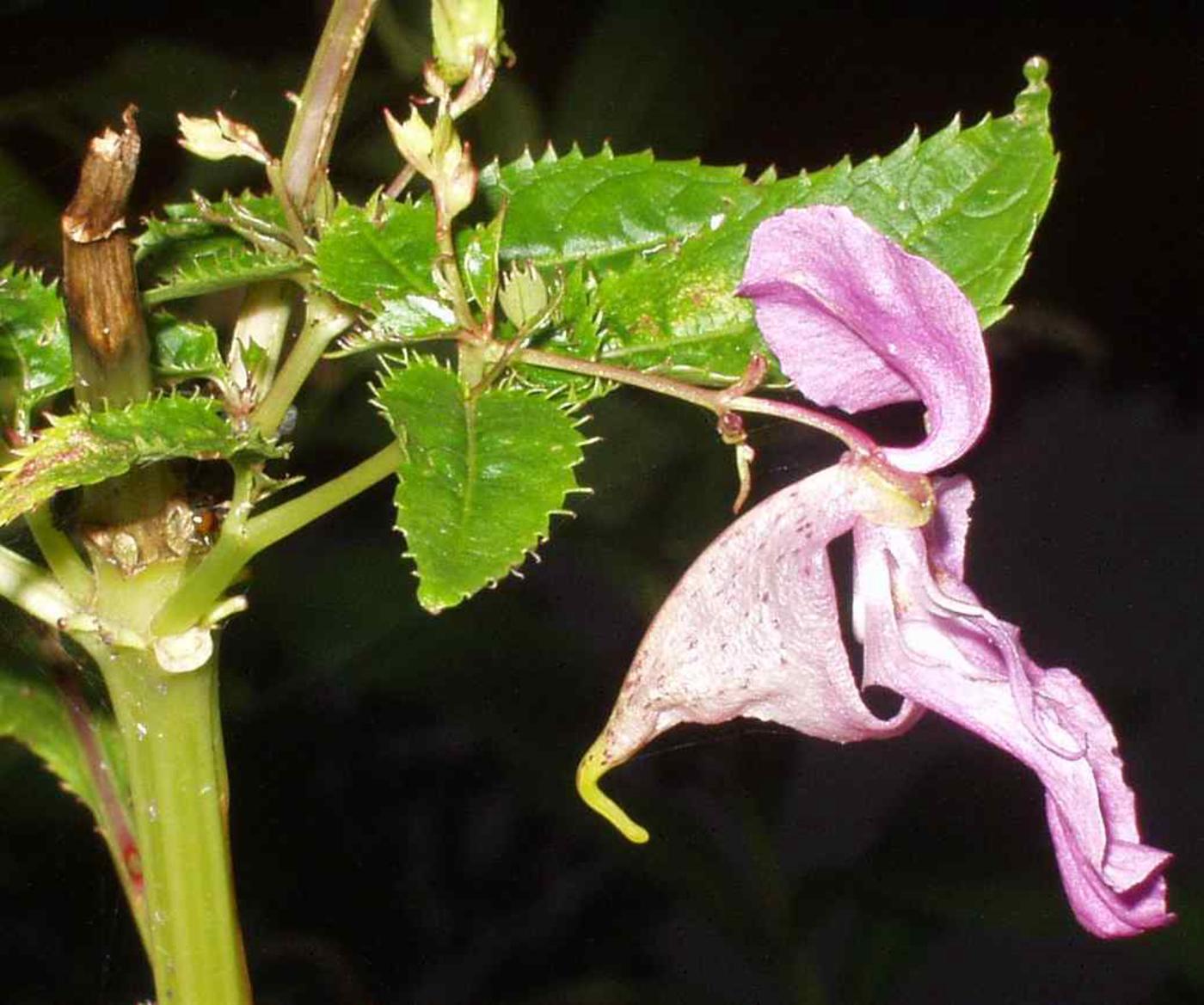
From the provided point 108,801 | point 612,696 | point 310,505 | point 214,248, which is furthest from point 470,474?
point 612,696

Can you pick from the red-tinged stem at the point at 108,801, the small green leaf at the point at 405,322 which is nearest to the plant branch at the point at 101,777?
the red-tinged stem at the point at 108,801

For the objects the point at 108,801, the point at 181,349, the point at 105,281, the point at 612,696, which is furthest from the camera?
the point at 612,696

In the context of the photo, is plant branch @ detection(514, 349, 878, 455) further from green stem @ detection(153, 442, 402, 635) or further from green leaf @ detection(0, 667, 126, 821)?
green leaf @ detection(0, 667, 126, 821)

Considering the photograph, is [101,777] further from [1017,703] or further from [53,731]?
[1017,703]

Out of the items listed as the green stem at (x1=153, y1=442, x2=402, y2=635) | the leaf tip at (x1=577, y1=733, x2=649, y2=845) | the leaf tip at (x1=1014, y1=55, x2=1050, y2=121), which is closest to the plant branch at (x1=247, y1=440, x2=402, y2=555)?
the green stem at (x1=153, y1=442, x2=402, y2=635)

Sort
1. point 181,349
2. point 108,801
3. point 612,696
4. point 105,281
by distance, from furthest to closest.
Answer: point 612,696 → point 108,801 → point 181,349 → point 105,281
